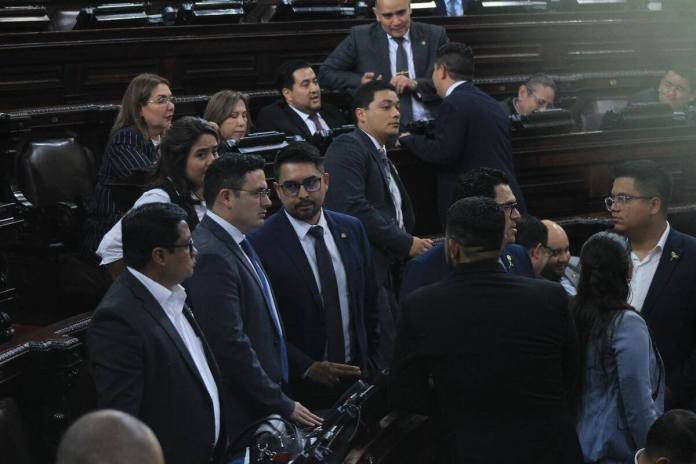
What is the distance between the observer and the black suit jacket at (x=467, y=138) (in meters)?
4.18

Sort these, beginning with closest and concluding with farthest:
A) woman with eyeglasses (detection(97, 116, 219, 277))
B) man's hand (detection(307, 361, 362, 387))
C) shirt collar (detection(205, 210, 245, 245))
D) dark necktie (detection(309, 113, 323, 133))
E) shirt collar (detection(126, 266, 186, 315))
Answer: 1. shirt collar (detection(126, 266, 186, 315))
2. shirt collar (detection(205, 210, 245, 245))
3. man's hand (detection(307, 361, 362, 387))
4. woman with eyeglasses (detection(97, 116, 219, 277))
5. dark necktie (detection(309, 113, 323, 133))

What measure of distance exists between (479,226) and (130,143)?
6.00 ft

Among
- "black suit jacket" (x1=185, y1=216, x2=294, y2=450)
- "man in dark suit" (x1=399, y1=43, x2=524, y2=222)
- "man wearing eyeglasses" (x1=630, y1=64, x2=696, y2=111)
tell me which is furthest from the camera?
"man wearing eyeglasses" (x1=630, y1=64, x2=696, y2=111)

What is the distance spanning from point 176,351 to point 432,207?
2.24 meters

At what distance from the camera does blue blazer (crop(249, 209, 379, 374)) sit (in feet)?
10.2

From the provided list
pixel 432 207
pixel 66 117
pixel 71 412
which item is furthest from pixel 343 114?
pixel 71 412

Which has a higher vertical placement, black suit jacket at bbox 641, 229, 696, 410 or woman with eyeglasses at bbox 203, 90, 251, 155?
woman with eyeglasses at bbox 203, 90, 251, 155

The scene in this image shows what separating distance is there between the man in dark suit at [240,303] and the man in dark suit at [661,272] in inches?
41.6

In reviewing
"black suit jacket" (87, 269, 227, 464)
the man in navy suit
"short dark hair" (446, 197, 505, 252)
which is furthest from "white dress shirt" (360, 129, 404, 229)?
"black suit jacket" (87, 269, 227, 464)

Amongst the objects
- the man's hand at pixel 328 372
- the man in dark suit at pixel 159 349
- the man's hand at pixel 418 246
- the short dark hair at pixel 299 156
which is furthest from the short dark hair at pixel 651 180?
the man in dark suit at pixel 159 349

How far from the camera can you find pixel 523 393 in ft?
7.63

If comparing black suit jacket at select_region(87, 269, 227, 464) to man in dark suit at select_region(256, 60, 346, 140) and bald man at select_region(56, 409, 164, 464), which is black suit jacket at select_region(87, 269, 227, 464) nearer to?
bald man at select_region(56, 409, 164, 464)

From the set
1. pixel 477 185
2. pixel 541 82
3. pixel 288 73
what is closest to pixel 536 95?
pixel 541 82

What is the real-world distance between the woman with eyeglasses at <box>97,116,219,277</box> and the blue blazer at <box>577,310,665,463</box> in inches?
45.1
